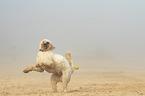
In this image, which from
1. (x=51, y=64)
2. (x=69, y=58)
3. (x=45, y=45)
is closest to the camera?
(x=51, y=64)

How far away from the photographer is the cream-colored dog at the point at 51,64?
A: 8.00 m

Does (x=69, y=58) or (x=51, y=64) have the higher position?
(x=69, y=58)

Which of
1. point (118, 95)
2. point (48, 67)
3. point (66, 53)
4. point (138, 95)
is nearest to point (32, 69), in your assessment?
point (48, 67)

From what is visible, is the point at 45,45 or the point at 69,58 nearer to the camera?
the point at 45,45

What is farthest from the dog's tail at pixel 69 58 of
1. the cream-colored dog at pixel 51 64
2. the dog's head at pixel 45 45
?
the dog's head at pixel 45 45

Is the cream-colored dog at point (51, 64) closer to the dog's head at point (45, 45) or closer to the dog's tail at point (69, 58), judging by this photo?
the dog's head at point (45, 45)

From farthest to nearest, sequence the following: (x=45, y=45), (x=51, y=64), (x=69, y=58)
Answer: (x=69, y=58)
(x=45, y=45)
(x=51, y=64)

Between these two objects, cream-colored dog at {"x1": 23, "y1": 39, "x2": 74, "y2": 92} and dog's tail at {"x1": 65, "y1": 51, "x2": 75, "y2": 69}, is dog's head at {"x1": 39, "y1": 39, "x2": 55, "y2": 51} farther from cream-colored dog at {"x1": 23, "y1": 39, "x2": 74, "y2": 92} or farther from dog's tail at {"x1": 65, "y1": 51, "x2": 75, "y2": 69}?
dog's tail at {"x1": 65, "y1": 51, "x2": 75, "y2": 69}

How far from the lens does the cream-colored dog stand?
315 inches

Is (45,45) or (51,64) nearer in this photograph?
(51,64)

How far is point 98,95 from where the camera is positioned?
743 cm

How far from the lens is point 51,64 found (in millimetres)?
8023

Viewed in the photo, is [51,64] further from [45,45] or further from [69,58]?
[69,58]

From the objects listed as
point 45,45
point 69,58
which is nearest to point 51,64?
point 45,45
